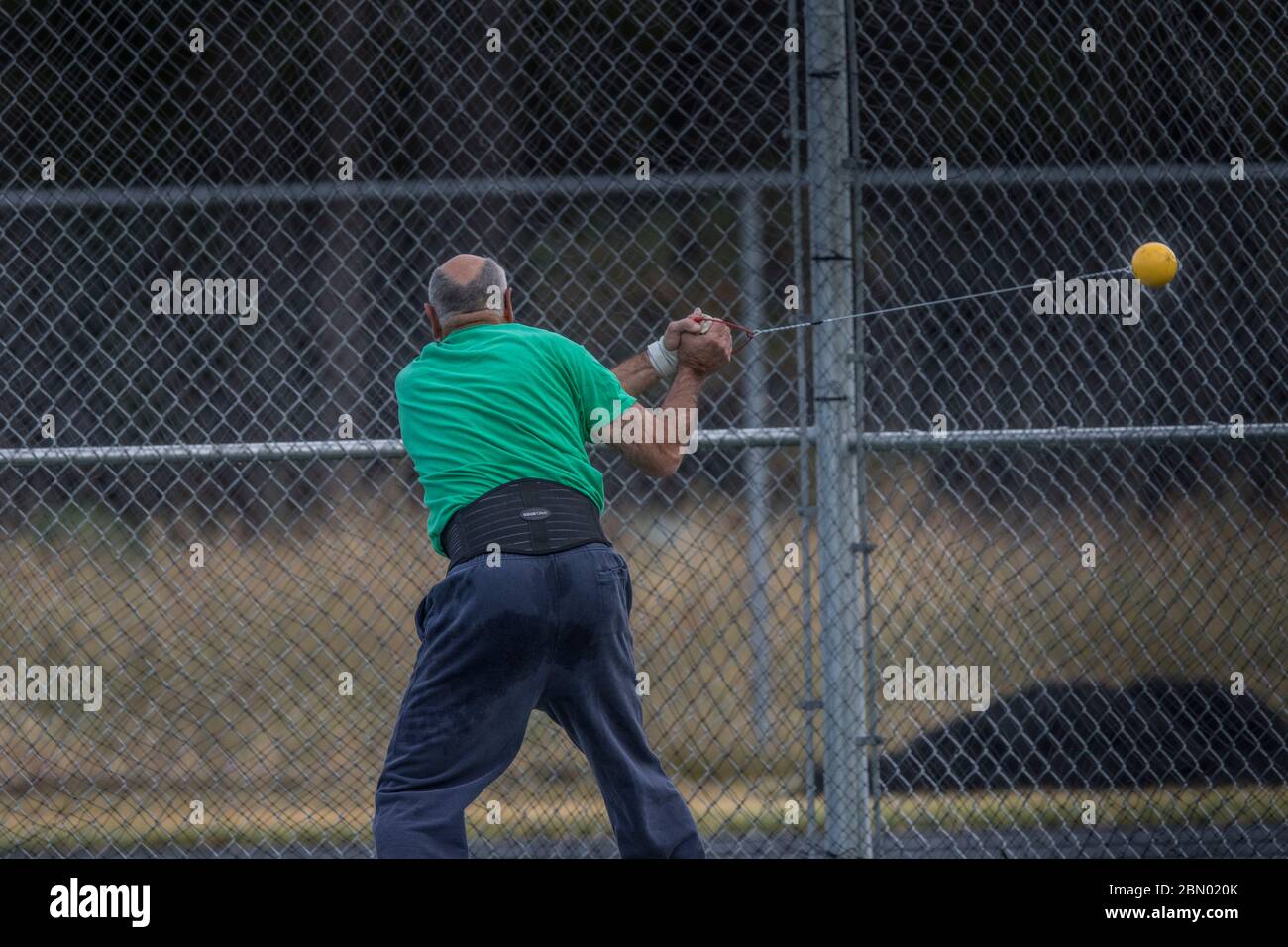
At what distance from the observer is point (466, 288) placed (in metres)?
3.75

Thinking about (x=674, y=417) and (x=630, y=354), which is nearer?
(x=674, y=417)

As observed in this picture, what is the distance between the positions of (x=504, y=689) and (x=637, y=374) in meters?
1.02

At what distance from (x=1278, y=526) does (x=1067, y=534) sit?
0.73m

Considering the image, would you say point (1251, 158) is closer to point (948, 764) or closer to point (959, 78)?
point (959, 78)

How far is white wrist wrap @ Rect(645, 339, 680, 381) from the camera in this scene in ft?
13.0

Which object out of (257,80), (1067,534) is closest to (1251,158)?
(1067,534)

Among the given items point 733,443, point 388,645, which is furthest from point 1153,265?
point 388,645

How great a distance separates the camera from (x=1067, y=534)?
543cm

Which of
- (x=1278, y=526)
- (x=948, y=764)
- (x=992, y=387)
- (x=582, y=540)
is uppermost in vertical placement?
(x=992, y=387)

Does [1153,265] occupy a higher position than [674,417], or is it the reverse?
[1153,265]

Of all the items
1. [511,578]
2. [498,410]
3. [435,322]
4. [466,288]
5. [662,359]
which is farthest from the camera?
[662,359]

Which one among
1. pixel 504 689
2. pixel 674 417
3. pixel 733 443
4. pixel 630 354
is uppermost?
pixel 630 354

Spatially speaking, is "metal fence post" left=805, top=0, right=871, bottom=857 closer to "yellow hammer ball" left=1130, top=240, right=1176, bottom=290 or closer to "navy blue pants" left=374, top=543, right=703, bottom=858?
"yellow hammer ball" left=1130, top=240, right=1176, bottom=290

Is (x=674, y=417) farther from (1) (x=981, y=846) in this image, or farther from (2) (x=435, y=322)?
(1) (x=981, y=846)
